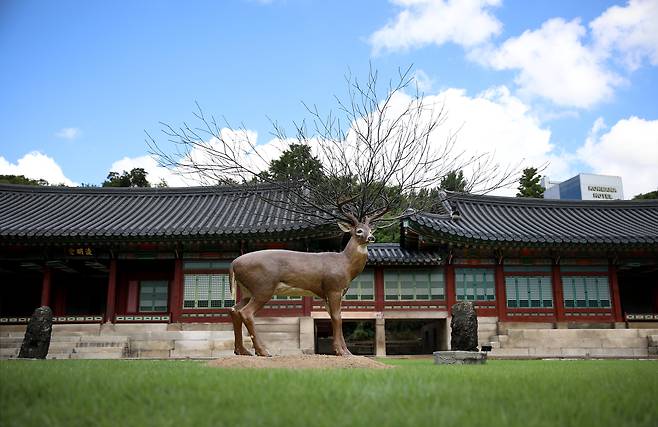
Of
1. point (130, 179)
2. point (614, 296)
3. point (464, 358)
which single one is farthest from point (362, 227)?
point (130, 179)

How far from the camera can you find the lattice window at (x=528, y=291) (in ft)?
69.5

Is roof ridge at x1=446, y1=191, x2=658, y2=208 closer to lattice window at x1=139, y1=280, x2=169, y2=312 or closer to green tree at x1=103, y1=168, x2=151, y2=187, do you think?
lattice window at x1=139, y1=280, x2=169, y2=312

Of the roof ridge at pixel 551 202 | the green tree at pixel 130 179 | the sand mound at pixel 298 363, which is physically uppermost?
the green tree at pixel 130 179

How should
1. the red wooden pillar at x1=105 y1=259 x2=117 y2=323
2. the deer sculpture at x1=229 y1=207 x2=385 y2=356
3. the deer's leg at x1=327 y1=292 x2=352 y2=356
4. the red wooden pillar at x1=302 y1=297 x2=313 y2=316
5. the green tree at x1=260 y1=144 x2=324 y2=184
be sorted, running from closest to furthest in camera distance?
1. the deer sculpture at x1=229 y1=207 x2=385 y2=356
2. the deer's leg at x1=327 y1=292 x2=352 y2=356
3. the green tree at x1=260 y1=144 x2=324 y2=184
4. the red wooden pillar at x1=302 y1=297 x2=313 y2=316
5. the red wooden pillar at x1=105 y1=259 x2=117 y2=323

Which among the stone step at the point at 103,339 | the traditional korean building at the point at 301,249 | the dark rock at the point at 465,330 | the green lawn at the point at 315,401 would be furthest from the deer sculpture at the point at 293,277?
the stone step at the point at 103,339

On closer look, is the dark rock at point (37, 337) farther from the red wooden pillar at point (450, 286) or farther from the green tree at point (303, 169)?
the red wooden pillar at point (450, 286)

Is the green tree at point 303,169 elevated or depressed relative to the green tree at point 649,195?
depressed

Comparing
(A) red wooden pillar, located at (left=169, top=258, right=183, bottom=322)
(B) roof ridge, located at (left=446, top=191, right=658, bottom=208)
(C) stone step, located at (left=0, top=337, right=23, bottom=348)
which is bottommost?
(C) stone step, located at (left=0, top=337, right=23, bottom=348)

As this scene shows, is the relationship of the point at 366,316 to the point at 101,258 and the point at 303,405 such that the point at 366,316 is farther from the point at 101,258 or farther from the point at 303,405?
the point at 303,405

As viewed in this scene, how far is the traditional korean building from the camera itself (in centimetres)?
1944

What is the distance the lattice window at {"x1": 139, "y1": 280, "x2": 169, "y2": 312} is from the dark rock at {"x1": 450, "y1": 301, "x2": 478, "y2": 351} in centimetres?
1378

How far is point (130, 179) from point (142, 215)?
94.1ft

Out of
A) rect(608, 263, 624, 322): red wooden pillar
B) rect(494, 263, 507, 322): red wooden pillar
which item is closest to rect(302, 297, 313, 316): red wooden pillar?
rect(494, 263, 507, 322): red wooden pillar

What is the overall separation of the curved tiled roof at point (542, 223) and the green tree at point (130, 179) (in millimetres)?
33839
